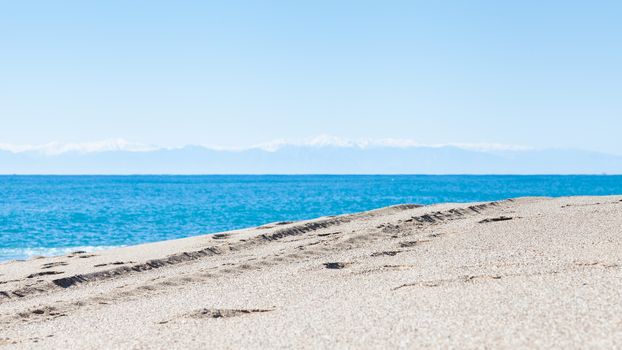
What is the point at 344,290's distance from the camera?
42.7ft

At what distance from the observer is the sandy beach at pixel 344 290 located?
924cm

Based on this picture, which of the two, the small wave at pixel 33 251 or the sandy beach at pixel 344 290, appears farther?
the small wave at pixel 33 251

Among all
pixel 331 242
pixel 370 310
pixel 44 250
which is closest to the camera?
pixel 370 310

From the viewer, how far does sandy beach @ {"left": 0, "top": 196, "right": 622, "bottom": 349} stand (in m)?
9.24

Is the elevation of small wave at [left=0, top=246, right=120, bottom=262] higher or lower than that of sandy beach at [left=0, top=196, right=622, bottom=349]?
lower

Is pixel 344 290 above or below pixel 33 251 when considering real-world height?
above

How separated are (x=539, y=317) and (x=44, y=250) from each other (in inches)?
1154

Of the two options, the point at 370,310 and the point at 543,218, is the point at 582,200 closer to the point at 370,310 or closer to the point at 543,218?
the point at 543,218

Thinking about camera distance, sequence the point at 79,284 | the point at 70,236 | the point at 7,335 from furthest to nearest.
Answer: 1. the point at 70,236
2. the point at 79,284
3. the point at 7,335

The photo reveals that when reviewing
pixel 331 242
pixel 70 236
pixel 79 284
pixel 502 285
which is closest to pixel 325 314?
pixel 502 285

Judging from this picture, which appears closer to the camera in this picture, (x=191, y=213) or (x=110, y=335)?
(x=110, y=335)

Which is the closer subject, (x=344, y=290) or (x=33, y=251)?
(x=344, y=290)

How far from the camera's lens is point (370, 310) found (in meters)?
10.6

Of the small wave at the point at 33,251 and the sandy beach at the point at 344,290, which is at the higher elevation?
the sandy beach at the point at 344,290
